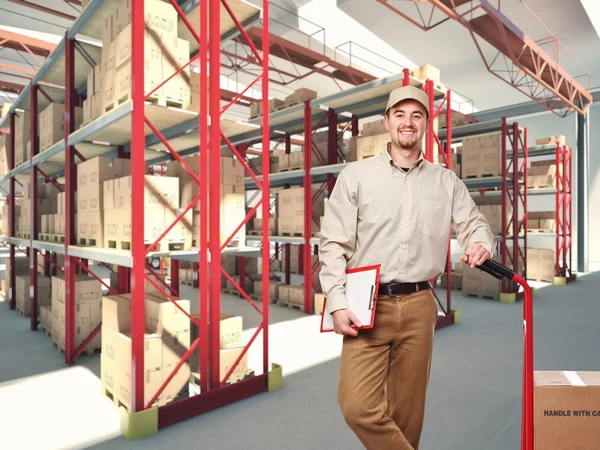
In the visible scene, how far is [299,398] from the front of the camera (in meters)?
4.34

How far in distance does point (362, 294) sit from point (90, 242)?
396 cm

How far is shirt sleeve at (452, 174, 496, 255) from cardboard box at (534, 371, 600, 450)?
0.71m

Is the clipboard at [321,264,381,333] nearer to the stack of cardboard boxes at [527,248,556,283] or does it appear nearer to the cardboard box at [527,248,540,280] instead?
the stack of cardboard boxes at [527,248,556,283]

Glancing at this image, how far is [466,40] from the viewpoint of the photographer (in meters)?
13.0

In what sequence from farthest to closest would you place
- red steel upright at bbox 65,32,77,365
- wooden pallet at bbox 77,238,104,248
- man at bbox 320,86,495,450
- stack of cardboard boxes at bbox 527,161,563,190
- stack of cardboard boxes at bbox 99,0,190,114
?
1. stack of cardboard boxes at bbox 527,161,563,190
2. red steel upright at bbox 65,32,77,365
3. wooden pallet at bbox 77,238,104,248
4. stack of cardboard boxes at bbox 99,0,190,114
5. man at bbox 320,86,495,450

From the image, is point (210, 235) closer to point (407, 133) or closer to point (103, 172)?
point (103, 172)

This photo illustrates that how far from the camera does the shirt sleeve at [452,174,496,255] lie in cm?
223

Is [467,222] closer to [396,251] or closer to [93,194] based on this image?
[396,251]

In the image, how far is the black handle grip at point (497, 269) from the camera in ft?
6.16

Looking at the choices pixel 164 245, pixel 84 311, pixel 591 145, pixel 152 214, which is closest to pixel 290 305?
pixel 84 311

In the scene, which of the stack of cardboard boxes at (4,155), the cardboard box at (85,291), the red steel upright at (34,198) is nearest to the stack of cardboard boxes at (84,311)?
the cardboard box at (85,291)

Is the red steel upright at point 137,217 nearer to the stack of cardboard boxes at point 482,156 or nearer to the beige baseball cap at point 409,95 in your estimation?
the beige baseball cap at point 409,95

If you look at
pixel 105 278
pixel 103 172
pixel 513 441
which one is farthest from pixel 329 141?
pixel 105 278

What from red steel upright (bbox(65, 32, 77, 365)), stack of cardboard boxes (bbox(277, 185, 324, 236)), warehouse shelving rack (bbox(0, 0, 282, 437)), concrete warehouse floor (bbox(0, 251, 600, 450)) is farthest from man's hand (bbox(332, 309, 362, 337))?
stack of cardboard boxes (bbox(277, 185, 324, 236))
